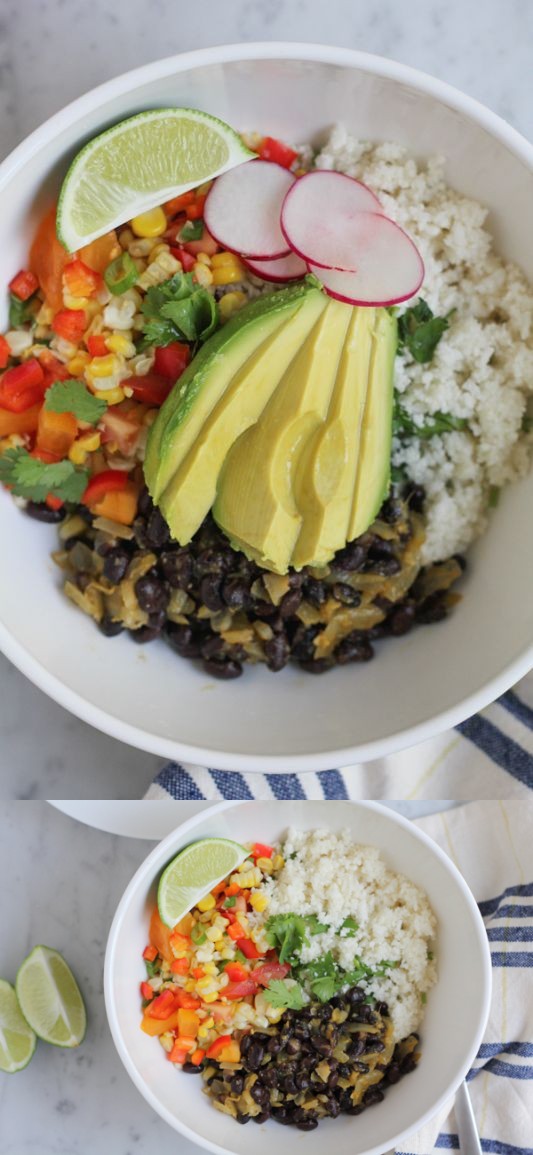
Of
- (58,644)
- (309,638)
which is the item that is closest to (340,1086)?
(309,638)

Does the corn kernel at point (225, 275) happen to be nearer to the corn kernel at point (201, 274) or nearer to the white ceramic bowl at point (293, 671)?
the corn kernel at point (201, 274)

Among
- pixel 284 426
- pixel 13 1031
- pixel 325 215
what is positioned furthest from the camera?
pixel 13 1031

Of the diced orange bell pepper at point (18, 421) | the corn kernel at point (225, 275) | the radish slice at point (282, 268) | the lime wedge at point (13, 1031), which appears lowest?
the lime wedge at point (13, 1031)

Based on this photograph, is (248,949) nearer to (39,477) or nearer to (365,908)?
(365,908)

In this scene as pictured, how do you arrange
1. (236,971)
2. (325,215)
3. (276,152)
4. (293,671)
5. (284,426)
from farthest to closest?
(236,971) → (293,671) → (276,152) → (325,215) → (284,426)

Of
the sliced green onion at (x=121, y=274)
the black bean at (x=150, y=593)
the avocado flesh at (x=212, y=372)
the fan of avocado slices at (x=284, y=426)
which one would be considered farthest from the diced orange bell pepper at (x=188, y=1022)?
the sliced green onion at (x=121, y=274)

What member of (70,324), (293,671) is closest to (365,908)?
(293,671)
